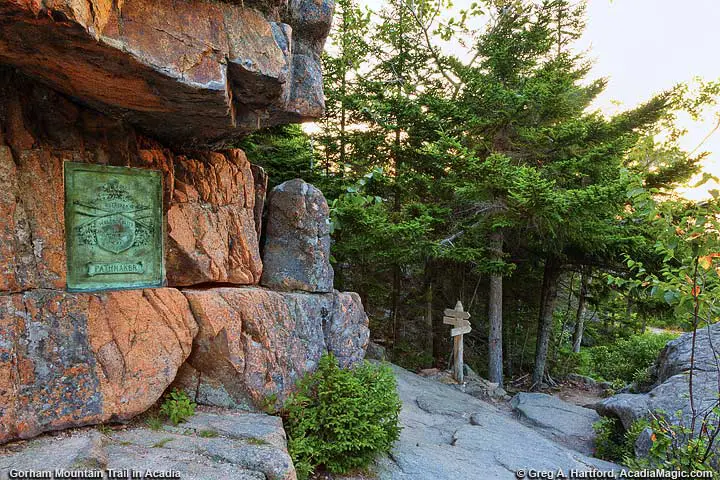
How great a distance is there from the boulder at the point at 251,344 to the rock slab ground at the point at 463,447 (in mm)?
1429

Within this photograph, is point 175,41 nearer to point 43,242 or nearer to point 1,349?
point 43,242

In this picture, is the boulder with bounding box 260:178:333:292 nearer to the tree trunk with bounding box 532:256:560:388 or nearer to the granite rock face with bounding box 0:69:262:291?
the granite rock face with bounding box 0:69:262:291

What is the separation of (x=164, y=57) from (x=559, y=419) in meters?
8.48

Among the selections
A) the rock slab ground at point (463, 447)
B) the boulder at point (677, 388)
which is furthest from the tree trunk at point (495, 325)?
the boulder at point (677, 388)

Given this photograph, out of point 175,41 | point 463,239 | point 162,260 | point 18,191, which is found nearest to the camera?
point 175,41

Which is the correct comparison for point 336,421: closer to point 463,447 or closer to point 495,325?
point 463,447

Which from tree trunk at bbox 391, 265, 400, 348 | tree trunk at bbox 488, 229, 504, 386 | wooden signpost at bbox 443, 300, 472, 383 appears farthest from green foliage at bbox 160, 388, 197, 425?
tree trunk at bbox 391, 265, 400, 348

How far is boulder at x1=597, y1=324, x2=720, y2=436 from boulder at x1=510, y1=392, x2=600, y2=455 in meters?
0.60

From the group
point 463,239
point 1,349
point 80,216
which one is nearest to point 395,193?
point 463,239

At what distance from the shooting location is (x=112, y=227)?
3.87 meters

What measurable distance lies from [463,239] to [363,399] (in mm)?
5974

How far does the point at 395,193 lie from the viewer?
35.3 ft

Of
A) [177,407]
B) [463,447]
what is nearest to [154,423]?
[177,407]

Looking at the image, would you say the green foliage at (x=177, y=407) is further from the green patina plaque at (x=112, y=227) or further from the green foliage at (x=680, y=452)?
the green foliage at (x=680, y=452)
